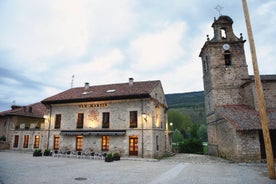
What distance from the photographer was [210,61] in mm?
19859

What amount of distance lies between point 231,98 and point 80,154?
635 inches

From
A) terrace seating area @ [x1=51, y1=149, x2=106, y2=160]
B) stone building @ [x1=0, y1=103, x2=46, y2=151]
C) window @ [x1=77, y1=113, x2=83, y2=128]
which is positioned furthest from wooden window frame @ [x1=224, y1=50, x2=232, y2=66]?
stone building @ [x1=0, y1=103, x2=46, y2=151]

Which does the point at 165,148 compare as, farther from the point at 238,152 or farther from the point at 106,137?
the point at 238,152

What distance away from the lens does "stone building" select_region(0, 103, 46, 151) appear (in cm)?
2206

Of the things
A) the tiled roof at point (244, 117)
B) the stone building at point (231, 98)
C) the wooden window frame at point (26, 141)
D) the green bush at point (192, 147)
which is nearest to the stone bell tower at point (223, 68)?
the stone building at point (231, 98)

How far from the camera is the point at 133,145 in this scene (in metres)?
→ 17.2

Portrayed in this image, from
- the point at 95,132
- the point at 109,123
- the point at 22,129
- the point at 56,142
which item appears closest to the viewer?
the point at 95,132

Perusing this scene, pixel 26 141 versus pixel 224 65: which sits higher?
pixel 224 65

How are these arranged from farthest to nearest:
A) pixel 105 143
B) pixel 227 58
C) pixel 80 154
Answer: pixel 227 58 < pixel 105 143 < pixel 80 154

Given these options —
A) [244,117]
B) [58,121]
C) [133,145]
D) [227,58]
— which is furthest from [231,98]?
[58,121]

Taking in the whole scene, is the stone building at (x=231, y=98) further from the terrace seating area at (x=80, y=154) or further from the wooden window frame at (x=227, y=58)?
the terrace seating area at (x=80, y=154)

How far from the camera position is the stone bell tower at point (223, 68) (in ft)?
62.0

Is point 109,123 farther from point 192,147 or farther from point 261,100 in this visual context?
point 192,147

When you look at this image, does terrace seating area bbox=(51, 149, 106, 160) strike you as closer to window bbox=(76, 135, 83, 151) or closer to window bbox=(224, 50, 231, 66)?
window bbox=(76, 135, 83, 151)
